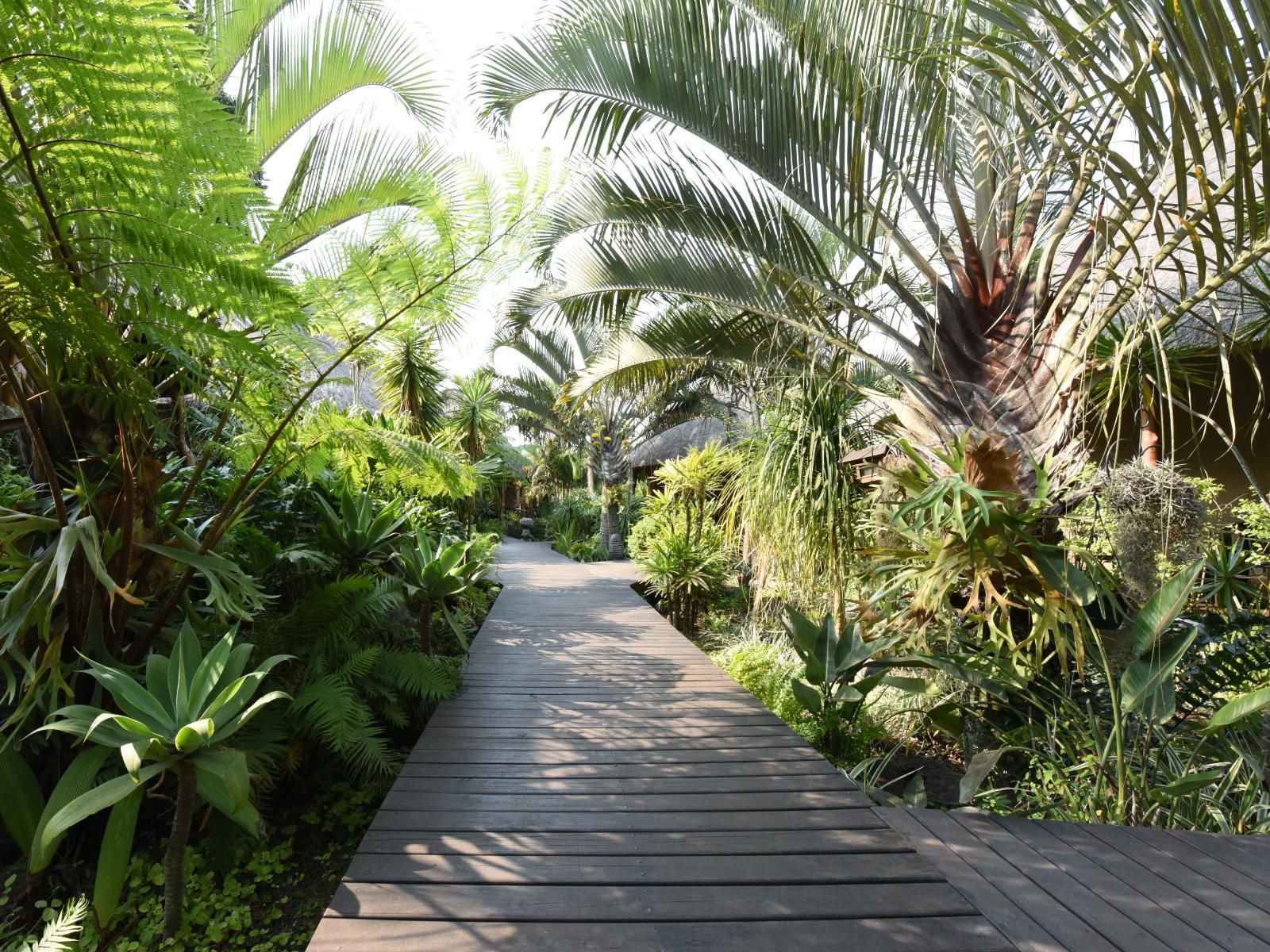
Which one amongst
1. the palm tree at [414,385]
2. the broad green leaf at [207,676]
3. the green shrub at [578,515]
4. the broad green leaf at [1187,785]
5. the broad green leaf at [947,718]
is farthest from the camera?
the green shrub at [578,515]

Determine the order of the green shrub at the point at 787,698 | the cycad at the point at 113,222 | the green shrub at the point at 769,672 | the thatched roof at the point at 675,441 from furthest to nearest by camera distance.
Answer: the thatched roof at the point at 675,441
the green shrub at the point at 769,672
the green shrub at the point at 787,698
the cycad at the point at 113,222

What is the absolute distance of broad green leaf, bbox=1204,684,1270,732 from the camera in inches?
103

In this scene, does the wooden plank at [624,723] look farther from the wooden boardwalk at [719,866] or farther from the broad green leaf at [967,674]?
the broad green leaf at [967,674]

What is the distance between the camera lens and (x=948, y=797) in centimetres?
376

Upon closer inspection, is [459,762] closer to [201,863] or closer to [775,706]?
[201,863]

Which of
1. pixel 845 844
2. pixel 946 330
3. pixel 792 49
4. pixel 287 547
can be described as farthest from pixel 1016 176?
pixel 287 547

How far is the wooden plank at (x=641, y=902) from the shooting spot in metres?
2.02

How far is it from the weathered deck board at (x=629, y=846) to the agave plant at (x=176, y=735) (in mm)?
503

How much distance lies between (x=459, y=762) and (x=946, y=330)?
3.33m

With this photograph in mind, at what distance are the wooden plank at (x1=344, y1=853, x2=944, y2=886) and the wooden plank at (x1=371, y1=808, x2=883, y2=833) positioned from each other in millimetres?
202

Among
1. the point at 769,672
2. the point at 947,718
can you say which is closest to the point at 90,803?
the point at 947,718

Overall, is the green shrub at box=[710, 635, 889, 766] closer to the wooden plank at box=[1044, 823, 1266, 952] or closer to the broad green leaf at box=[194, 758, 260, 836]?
the wooden plank at box=[1044, 823, 1266, 952]

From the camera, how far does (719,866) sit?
2.31 m

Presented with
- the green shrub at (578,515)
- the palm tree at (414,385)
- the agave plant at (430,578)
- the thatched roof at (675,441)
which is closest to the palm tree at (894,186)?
the agave plant at (430,578)
